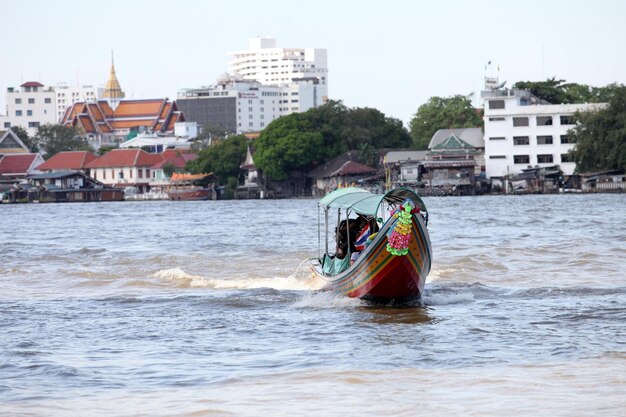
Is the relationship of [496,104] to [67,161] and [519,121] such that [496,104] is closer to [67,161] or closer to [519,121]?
Answer: [519,121]

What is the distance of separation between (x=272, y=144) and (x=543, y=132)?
16.1 metres

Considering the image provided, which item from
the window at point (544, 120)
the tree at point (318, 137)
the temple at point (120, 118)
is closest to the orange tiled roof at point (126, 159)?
the tree at point (318, 137)

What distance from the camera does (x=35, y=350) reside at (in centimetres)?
1156

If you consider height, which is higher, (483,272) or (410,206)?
(410,206)

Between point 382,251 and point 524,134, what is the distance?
5631cm

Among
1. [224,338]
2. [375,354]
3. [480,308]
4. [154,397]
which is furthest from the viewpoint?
[480,308]

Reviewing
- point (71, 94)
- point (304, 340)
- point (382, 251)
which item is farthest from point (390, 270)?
point (71, 94)

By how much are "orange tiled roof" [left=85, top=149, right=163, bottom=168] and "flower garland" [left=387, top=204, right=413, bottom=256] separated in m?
80.9

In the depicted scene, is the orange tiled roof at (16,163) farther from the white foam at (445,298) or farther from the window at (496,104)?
the white foam at (445,298)

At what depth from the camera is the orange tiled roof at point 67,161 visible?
3593 inches

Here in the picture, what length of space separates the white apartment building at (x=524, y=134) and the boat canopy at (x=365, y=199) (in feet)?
174

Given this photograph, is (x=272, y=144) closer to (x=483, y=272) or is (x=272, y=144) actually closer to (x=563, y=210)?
(x=563, y=210)

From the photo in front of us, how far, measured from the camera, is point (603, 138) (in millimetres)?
59594

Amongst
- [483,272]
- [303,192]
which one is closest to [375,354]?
[483,272]
